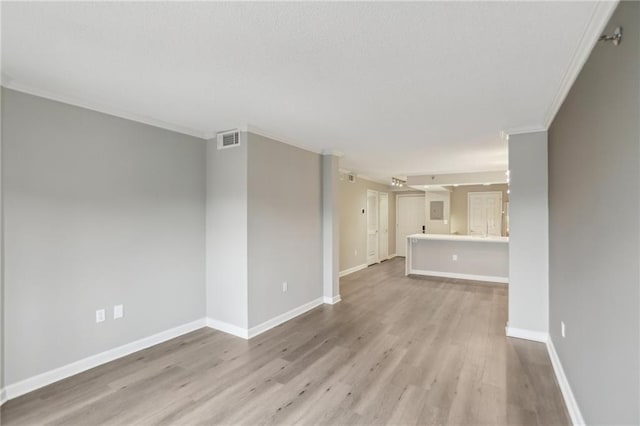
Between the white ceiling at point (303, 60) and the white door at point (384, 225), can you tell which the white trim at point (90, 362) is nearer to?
the white ceiling at point (303, 60)

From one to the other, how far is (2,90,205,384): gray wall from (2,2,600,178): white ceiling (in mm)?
268

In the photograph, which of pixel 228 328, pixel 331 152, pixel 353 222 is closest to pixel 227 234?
pixel 228 328

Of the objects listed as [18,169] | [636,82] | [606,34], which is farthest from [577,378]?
[18,169]

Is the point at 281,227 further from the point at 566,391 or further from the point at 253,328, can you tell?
the point at 566,391

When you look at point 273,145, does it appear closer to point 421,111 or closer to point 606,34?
point 421,111

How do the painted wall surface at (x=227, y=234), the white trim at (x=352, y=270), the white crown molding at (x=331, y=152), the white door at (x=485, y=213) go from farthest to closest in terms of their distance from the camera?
the white door at (x=485, y=213), the white trim at (x=352, y=270), the white crown molding at (x=331, y=152), the painted wall surface at (x=227, y=234)

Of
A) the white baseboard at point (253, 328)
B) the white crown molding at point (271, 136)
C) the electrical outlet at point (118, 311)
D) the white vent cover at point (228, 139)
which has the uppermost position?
the white crown molding at point (271, 136)

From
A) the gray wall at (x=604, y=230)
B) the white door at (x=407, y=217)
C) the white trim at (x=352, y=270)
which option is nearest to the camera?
the gray wall at (x=604, y=230)

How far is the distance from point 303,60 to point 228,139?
1947 millimetres

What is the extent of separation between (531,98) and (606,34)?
117cm

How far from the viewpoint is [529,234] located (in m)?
3.44

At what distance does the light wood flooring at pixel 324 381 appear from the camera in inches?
85.3

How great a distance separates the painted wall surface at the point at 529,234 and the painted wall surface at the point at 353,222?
3.74m

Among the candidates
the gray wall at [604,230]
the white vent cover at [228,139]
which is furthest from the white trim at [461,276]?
the white vent cover at [228,139]
